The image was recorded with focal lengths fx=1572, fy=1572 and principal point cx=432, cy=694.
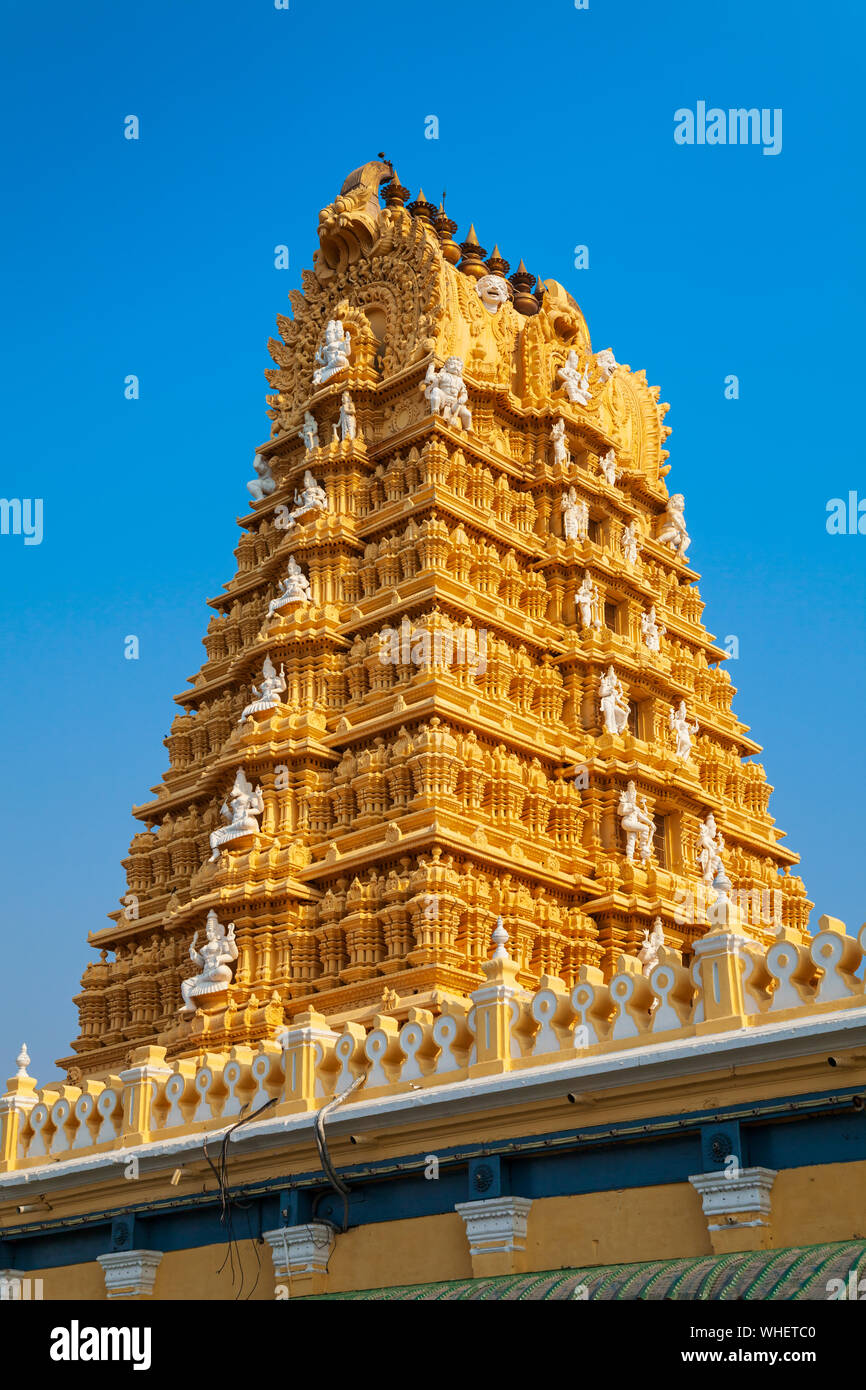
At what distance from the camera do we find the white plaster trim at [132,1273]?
1603 cm

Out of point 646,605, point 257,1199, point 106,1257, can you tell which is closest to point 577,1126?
point 257,1199

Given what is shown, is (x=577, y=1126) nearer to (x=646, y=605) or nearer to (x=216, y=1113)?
(x=216, y=1113)

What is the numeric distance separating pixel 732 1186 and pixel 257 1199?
5.34 m

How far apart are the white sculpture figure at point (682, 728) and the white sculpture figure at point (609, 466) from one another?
591 cm

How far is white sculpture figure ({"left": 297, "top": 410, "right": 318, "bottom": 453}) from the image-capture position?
37250 mm

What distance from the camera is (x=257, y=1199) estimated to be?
1544 centimetres

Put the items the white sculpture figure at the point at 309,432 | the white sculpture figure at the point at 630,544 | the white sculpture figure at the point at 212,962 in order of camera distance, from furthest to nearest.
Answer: the white sculpture figure at the point at 630,544 → the white sculpture figure at the point at 309,432 → the white sculpture figure at the point at 212,962

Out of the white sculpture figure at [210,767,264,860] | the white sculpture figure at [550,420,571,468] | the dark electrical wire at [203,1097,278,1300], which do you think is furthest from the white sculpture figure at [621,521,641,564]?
the dark electrical wire at [203,1097,278,1300]

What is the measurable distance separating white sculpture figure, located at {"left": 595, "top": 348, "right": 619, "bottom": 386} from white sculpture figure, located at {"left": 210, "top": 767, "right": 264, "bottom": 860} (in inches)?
598

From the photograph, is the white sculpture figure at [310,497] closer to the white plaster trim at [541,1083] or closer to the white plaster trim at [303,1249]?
the white plaster trim at [541,1083]

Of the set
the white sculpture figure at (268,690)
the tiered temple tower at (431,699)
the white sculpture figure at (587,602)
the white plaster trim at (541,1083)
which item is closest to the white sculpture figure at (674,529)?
the tiered temple tower at (431,699)

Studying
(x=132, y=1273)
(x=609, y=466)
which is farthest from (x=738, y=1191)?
(x=609, y=466)

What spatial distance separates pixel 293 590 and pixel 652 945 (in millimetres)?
11082
